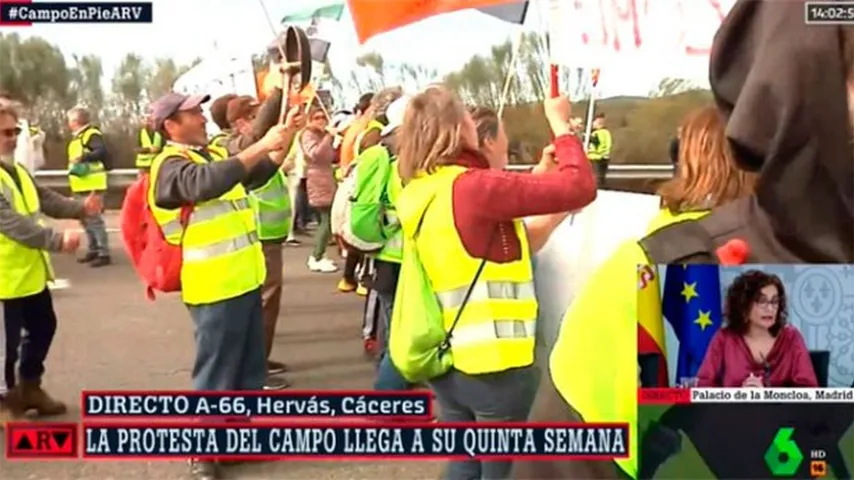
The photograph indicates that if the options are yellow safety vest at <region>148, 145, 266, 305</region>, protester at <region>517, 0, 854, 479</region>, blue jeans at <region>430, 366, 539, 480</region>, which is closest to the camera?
protester at <region>517, 0, 854, 479</region>

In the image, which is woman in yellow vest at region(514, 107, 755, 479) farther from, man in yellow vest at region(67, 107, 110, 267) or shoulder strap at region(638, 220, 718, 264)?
man in yellow vest at region(67, 107, 110, 267)

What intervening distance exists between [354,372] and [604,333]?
0.80 m

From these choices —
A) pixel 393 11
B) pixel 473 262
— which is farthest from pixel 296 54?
pixel 473 262

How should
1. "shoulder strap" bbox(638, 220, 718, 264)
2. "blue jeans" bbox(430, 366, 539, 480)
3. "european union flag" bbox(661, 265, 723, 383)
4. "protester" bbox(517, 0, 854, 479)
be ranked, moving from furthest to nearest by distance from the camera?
"blue jeans" bbox(430, 366, 539, 480) < "european union flag" bbox(661, 265, 723, 383) < "shoulder strap" bbox(638, 220, 718, 264) < "protester" bbox(517, 0, 854, 479)

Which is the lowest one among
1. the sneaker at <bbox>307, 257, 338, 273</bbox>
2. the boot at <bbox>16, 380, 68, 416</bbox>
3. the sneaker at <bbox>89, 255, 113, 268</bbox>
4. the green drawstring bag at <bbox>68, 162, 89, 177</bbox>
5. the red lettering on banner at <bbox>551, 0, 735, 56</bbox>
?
the boot at <bbox>16, 380, 68, 416</bbox>

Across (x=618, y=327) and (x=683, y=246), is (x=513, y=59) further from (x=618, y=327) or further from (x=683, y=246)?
(x=618, y=327)

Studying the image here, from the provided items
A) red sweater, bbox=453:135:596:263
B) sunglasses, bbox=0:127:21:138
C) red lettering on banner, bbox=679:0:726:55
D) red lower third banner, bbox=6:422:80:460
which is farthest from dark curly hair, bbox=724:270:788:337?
sunglasses, bbox=0:127:21:138

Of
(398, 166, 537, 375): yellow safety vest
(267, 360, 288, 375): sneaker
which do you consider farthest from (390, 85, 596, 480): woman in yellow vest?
(267, 360, 288, 375): sneaker

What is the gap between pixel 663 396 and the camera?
201 cm

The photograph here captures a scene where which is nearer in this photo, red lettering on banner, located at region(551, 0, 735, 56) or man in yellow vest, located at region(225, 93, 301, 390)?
red lettering on banner, located at region(551, 0, 735, 56)

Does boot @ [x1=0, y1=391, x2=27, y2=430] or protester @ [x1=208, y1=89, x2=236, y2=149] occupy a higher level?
protester @ [x1=208, y1=89, x2=236, y2=149]

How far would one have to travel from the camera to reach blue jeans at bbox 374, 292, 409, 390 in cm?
220

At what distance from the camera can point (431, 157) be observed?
2.27 meters
